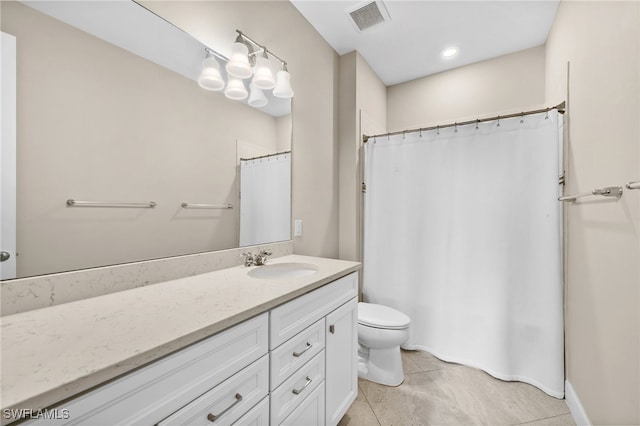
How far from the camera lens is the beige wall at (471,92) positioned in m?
2.18

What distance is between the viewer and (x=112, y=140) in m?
0.94

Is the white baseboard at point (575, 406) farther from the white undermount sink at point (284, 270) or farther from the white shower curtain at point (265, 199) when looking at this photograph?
the white shower curtain at point (265, 199)

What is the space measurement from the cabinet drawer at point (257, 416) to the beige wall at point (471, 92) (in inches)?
105

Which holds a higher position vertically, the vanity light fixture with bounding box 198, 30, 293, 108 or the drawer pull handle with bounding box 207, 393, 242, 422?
the vanity light fixture with bounding box 198, 30, 293, 108

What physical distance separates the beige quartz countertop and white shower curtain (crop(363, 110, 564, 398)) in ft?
4.39

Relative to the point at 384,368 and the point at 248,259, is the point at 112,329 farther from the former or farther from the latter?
the point at 384,368

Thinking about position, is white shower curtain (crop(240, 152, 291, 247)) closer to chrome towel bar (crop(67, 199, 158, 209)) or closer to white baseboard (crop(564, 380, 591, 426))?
chrome towel bar (crop(67, 199, 158, 209))

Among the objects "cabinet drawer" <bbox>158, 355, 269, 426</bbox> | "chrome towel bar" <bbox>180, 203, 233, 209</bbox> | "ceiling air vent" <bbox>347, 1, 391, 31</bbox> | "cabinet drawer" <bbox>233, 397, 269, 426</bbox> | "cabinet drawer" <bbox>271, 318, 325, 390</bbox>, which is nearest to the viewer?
"cabinet drawer" <bbox>158, 355, 269, 426</bbox>

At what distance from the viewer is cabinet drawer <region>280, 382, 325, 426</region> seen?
0.97m

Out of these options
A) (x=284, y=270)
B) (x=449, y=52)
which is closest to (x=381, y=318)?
(x=284, y=270)

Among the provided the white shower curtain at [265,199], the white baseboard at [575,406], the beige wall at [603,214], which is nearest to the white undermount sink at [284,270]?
the white shower curtain at [265,199]

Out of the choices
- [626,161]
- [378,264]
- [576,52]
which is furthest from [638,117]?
[378,264]

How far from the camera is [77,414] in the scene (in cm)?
46

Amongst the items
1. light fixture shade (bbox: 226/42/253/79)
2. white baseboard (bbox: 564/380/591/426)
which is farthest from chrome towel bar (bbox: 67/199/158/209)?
white baseboard (bbox: 564/380/591/426)
